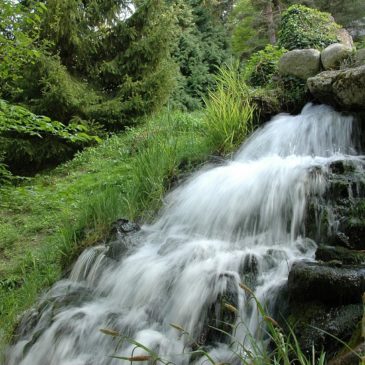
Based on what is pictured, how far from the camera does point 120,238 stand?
381 centimetres

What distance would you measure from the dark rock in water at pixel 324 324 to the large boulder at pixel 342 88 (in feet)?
11.5

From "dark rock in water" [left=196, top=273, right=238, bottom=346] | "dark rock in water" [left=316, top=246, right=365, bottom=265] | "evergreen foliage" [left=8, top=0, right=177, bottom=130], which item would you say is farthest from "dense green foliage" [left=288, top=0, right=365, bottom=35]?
"dark rock in water" [left=196, top=273, right=238, bottom=346]

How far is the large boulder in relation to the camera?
5.12 metres

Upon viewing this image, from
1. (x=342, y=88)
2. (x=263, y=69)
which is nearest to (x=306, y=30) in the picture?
(x=263, y=69)

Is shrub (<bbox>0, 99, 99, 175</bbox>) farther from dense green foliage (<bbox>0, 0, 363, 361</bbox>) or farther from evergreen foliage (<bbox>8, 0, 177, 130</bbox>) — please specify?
evergreen foliage (<bbox>8, 0, 177, 130</bbox>)

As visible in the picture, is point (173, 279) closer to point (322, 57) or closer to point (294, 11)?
point (322, 57)

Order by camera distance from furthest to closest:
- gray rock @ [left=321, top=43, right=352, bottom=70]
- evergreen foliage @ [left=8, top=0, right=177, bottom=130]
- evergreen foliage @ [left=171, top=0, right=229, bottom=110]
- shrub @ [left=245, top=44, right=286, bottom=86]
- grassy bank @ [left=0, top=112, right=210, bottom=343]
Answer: evergreen foliage @ [left=171, top=0, right=229, bottom=110], shrub @ [left=245, top=44, right=286, bottom=86], evergreen foliage @ [left=8, top=0, right=177, bottom=130], gray rock @ [left=321, top=43, right=352, bottom=70], grassy bank @ [left=0, top=112, right=210, bottom=343]

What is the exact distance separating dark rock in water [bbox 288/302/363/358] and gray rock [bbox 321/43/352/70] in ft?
17.3


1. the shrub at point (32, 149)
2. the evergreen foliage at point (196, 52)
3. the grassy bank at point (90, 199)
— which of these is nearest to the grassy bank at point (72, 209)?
the grassy bank at point (90, 199)

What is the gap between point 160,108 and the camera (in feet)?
30.3

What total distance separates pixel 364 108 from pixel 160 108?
4.94 metres

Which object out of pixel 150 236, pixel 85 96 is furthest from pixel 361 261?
pixel 85 96

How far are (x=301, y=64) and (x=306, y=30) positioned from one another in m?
2.59

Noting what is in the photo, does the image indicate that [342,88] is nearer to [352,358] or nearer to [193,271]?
[193,271]
